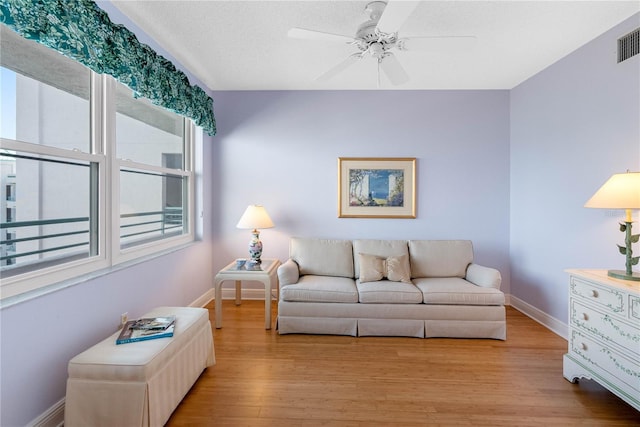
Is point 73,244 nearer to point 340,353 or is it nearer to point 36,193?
point 36,193

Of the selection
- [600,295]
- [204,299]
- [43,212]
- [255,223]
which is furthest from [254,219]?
[600,295]

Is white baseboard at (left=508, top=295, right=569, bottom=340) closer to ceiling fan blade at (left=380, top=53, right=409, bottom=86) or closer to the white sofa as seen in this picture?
the white sofa

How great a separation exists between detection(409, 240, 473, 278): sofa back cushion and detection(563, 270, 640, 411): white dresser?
1.26 meters

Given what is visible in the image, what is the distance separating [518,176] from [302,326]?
3.01 metres

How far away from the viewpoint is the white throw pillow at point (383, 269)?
3.19 m

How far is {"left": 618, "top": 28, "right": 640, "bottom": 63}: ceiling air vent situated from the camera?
2283 mm

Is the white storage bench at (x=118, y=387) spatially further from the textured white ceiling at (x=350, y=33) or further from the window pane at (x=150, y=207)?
the textured white ceiling at (x=350, y=33)

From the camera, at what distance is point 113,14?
217 cm

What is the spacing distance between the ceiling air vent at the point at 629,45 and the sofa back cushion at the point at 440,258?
2.06 meters

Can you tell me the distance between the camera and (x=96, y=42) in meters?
1.77

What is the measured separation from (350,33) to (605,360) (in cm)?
292

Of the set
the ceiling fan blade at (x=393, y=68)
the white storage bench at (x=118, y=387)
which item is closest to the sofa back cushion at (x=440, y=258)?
the ceiling fan blade at (x=393, y=68)

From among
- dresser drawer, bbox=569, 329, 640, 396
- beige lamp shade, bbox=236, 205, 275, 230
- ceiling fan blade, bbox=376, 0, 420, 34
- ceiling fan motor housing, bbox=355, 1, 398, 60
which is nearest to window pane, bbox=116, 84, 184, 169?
beige lamp shade, bbox=236, 205, 275, 230

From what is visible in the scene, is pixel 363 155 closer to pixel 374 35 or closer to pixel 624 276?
pixel 374 35
